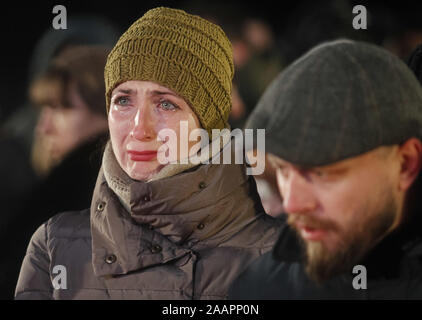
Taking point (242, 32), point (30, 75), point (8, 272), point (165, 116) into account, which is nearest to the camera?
point (165, 116)

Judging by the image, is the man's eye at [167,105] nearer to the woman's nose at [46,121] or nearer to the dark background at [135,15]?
the dark background at [135,15]

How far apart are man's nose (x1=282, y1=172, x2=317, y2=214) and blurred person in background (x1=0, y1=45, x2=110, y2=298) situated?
0.77 metres

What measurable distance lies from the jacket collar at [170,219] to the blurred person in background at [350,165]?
23 centimetres

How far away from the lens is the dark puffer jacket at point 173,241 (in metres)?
2.19

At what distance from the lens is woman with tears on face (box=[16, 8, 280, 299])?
219 centimetres

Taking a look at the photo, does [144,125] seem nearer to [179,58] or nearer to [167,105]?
[167,105]

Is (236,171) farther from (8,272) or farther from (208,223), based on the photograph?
(8,272)

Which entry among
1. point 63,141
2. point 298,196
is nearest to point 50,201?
point 63,141

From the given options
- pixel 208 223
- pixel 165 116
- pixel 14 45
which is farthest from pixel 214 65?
pixel 14 45

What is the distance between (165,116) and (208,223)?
1.11ft

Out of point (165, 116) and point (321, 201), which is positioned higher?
point (165, 116)

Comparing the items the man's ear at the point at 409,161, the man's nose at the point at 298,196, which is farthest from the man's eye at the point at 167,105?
the man's ear at the point at 409,161

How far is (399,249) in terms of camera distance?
197 centimetres
